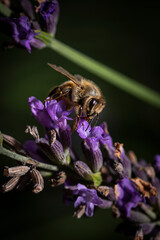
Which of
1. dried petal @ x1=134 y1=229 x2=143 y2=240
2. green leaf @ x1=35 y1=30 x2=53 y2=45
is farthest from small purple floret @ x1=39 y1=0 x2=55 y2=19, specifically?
dried petal @ x1=134 y1=229 x2=143 y2=240

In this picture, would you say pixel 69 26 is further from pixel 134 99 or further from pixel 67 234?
pixel 67 234

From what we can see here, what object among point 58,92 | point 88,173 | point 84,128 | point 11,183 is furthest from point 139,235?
point 58,92

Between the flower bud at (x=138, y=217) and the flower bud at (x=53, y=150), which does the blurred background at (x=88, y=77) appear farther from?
the flower bud at (x=53, y=150)

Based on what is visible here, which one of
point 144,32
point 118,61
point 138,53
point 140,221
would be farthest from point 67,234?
point 144,32

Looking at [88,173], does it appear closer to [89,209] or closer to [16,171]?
[89,209]

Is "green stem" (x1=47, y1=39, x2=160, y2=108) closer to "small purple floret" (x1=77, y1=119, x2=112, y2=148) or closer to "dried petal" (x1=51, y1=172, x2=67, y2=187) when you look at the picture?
"small purple floret" (x1=77, y1=119, x2=112, y2=148)

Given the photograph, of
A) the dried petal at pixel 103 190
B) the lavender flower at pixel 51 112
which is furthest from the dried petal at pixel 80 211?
the lavender flower at pixel 51 112
